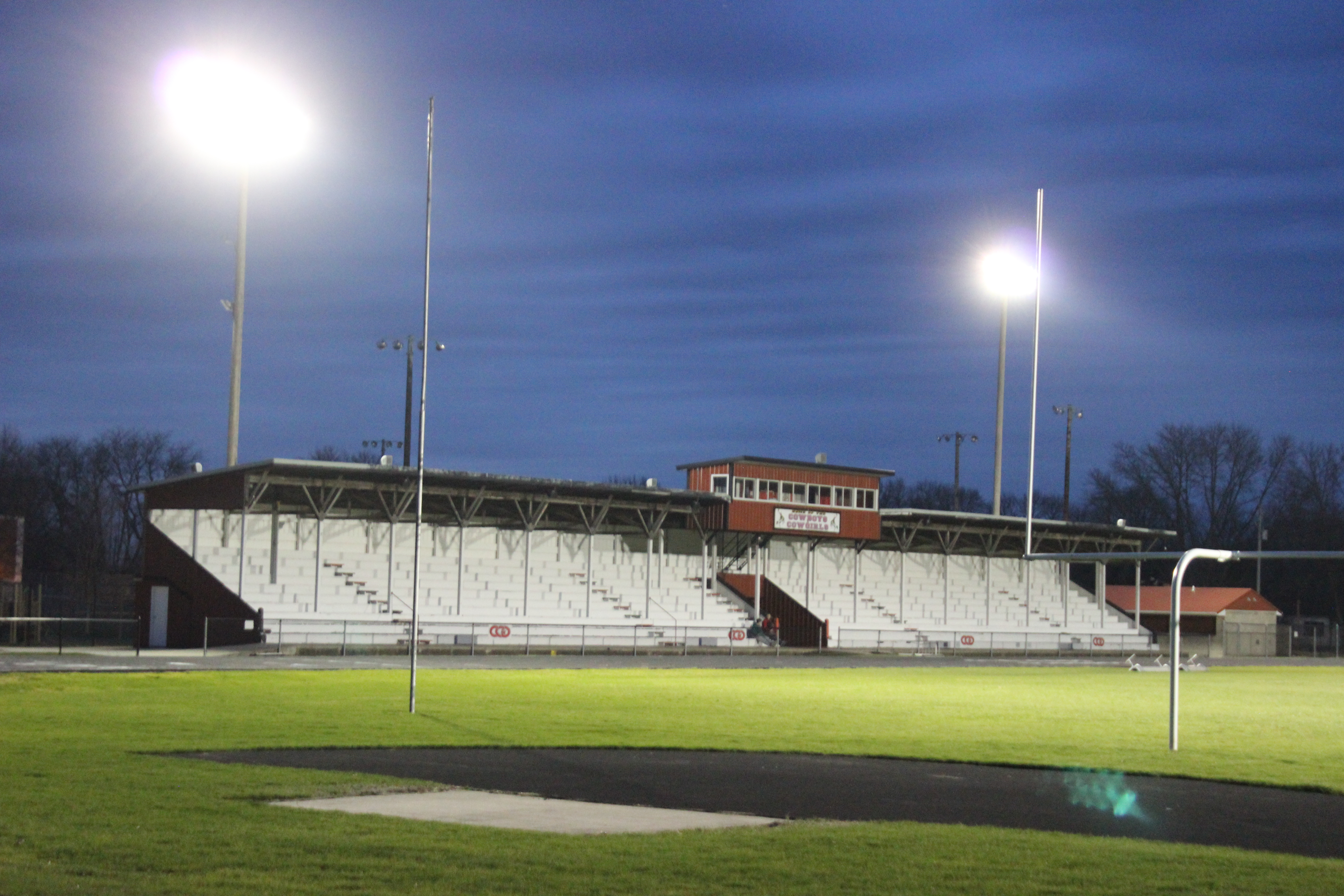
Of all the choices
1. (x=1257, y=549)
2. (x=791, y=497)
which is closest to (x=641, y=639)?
(x=791, y=497)

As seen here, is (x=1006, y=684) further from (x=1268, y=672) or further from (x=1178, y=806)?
(x=1178, y=806)

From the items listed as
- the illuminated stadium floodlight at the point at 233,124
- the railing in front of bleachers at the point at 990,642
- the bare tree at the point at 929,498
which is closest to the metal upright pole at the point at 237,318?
the illuminated stadium floodlight at the point at 233,124

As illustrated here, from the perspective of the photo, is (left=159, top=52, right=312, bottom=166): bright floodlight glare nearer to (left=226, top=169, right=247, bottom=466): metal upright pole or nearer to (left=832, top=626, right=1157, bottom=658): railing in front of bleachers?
(left=226, top=169, right=247, bottom=466): metal upright pole

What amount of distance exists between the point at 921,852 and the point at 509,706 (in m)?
15.0

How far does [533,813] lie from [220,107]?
132 feet

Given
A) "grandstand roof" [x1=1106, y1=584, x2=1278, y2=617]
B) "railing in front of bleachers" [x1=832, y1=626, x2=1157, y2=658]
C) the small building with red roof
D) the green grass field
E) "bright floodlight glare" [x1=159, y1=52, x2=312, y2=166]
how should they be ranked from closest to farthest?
the green grass field, "bright floodlight glare" [x1=159, y1=52, x2=312, y2=166], "railing in front of bleachers" [x1=832, y1=626, x2=1157, y2=658], the small building with red roof, "grandstand roof" [x1=1106, y1=584, x2=1278, y2=617]

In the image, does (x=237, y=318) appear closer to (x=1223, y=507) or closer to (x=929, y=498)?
(x=1223, y=507)

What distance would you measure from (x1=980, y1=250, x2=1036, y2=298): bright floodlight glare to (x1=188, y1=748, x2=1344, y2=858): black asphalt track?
30.5 m

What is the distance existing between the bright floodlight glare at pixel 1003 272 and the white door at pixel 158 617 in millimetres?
32143

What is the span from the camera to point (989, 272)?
174 feet

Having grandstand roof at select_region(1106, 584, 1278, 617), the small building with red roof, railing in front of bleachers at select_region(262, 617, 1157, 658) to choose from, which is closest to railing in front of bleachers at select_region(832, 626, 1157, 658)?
railing in front of bleachers at select_region(262, 617, 1157, 658)

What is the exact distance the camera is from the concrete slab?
10.9 m

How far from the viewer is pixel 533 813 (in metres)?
11.6

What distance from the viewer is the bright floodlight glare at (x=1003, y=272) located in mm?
49156
